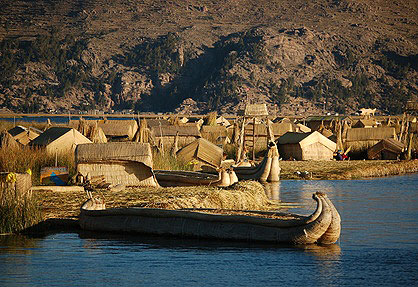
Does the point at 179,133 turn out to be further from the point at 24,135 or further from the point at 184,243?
the point at 184,243

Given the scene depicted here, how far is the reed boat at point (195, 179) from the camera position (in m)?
22.8

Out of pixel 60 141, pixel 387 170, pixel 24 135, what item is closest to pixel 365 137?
pixel 387 170

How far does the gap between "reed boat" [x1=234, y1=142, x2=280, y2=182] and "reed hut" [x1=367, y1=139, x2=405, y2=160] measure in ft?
39.6

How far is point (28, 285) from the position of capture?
1221cm

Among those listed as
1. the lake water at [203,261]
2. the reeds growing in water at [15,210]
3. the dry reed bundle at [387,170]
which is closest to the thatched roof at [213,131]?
the dry reed bundle at [387,170]

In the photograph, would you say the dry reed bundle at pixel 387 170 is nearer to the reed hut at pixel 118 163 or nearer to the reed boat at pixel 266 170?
the reed boat at pixel 266 170

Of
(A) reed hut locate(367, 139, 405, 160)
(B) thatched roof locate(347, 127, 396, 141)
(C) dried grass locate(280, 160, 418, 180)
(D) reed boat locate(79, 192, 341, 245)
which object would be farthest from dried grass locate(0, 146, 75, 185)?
(B) thatched roof locate(347, 127, 396, 141)

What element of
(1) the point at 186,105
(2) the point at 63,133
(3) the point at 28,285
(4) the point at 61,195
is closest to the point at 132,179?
(4) the point at 61,195

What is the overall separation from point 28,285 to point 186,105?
511 feet

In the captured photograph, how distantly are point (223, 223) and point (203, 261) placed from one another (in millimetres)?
1431

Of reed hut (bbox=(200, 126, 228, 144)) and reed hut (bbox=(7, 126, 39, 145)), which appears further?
reed hut (bbox=(200, 126, 228, 144))

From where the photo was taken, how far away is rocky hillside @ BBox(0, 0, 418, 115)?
16238cm

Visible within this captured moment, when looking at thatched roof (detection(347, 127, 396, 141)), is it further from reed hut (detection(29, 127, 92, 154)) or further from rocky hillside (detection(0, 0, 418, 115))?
rocky hillside (detection(0, 0, 418, 115))

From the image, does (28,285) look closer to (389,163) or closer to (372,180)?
(372,180)
